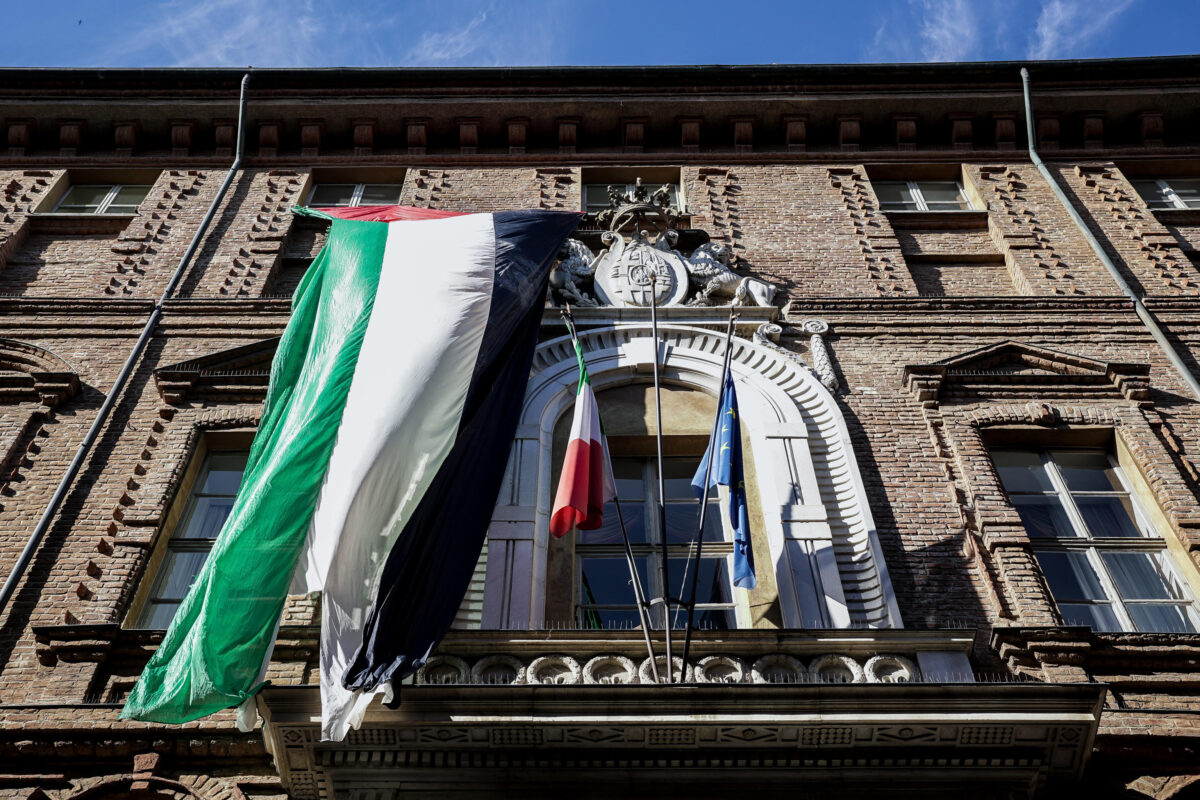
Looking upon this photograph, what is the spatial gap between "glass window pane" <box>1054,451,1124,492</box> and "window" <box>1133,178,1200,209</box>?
5269mm

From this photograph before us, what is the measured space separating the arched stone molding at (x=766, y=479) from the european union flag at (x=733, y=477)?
0.61 m

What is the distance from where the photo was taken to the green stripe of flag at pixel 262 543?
666 cm

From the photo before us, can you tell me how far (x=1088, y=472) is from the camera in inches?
406

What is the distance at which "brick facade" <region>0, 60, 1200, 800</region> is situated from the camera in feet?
26.0

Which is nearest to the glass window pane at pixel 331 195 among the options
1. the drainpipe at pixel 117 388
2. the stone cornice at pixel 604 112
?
the stone cornice at pixel 604 112

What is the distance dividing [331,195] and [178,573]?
6.70m

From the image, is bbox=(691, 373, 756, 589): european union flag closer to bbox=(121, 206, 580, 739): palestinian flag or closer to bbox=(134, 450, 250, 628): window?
bbox=(121, 206, 580, 739): palestinian flag

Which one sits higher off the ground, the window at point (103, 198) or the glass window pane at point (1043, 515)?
the window at point (103, 198)

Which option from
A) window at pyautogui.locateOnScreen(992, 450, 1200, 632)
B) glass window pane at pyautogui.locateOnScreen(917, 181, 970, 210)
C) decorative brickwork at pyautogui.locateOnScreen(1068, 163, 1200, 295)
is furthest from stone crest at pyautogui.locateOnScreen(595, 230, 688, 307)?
decorative brickwork at pyautogui.locateOnScreen(1068, 163, 1200, 295)

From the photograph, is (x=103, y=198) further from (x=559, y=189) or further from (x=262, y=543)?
(x=262, y=543)

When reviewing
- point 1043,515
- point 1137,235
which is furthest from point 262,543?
point 1137,235

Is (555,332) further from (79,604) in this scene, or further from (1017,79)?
(1017,79)

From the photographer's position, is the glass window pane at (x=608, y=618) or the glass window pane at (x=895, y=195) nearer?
the glass window pane at (x=608, y=618)

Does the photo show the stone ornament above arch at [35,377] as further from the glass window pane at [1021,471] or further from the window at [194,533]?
the glass window pane at [1021,471]
